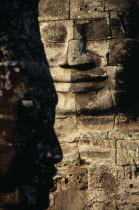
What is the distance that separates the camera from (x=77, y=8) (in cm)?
337

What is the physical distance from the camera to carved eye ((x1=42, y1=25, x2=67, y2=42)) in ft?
11.2

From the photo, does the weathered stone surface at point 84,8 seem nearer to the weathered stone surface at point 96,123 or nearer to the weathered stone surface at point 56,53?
the weathered stone surface at point 56,53

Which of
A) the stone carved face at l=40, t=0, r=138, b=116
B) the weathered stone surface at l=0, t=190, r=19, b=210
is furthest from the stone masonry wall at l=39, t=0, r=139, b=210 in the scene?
the weathered stone surface at l=0, t=190, r=19, b=210

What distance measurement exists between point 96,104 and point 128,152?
59 cm

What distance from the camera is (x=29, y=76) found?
44.1 inches

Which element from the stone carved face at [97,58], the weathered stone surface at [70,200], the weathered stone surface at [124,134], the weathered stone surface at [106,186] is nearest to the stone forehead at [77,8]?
the stone carved face at [97,58]

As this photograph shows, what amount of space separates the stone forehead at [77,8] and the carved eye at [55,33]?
0.35 feet

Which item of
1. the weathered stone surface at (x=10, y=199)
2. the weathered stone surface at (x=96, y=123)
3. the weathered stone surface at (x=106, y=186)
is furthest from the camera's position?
the weathered stone surface at (x=96, y=123)

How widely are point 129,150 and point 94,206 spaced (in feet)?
2.20

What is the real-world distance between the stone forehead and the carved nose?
30 centimetres

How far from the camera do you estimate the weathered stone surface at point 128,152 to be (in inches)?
127

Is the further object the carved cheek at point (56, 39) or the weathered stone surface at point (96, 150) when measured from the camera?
the carved cheek at point (56, 39)

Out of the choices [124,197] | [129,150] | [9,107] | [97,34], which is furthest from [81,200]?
[9,107]

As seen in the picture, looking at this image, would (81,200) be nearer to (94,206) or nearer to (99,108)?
(94,206)
